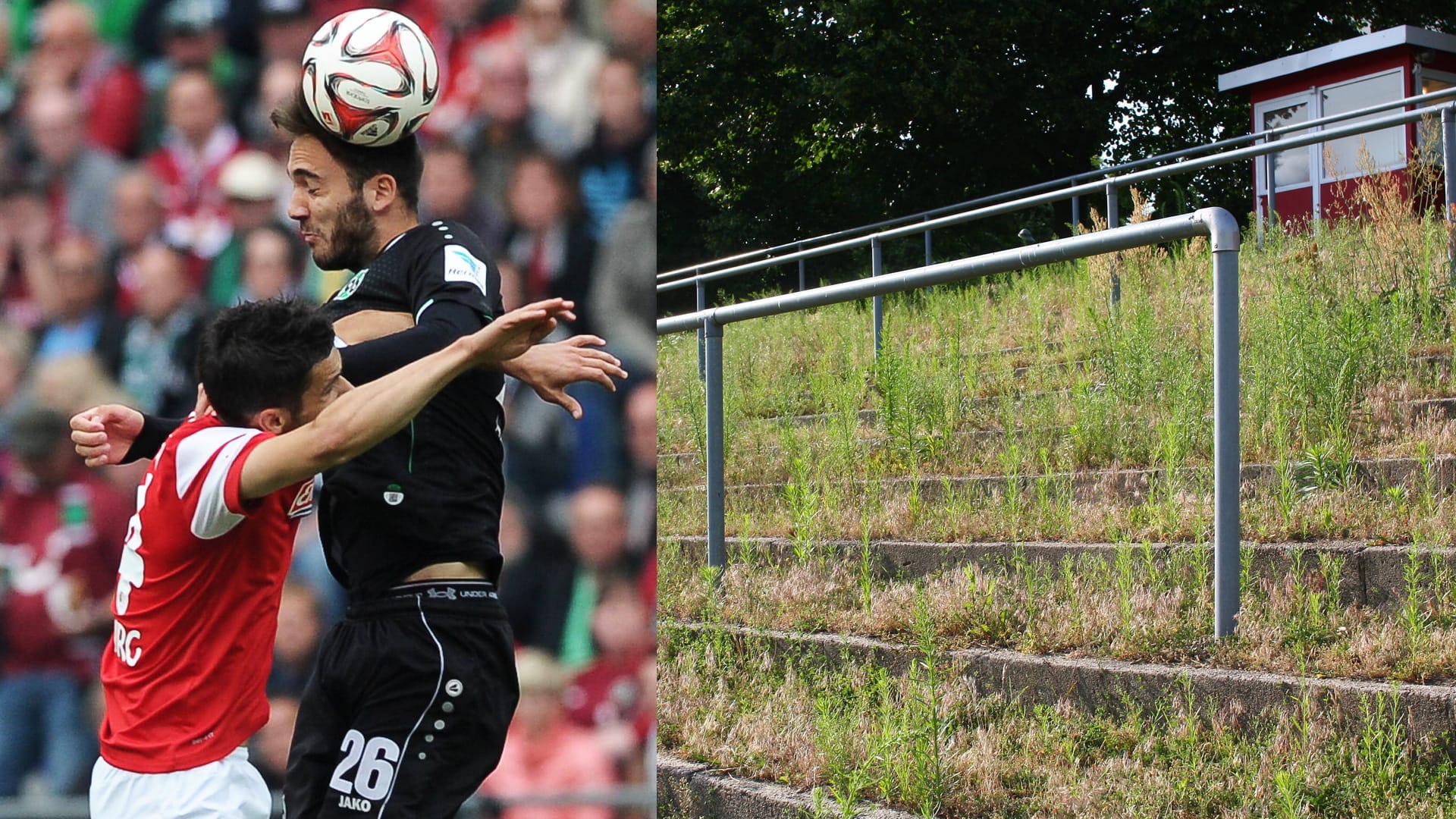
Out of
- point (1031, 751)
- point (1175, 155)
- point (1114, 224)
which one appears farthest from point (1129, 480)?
point (1175, 155)

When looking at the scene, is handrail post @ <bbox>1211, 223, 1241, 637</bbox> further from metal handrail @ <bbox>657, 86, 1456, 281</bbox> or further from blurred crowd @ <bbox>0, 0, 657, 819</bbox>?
metal handrail @ <bbox>657, 86, 1456, 281</bbox>

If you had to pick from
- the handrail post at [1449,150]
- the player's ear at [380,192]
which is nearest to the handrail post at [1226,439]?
the player's ear at [380,192]

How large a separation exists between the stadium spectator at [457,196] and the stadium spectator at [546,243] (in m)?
0.04

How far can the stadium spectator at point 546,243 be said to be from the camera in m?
3.39

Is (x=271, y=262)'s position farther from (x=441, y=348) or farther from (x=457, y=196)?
(x=441, y=348)

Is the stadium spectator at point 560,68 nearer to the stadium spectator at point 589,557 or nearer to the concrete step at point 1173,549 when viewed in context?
the stadium spectator at point 589,557

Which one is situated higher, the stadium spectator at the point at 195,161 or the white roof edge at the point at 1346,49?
the white roof edge at the point at 1346,49

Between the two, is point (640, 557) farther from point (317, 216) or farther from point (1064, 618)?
point (1064, 618)

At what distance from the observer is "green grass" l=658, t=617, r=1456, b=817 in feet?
10.9

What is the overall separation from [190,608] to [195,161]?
1144mm

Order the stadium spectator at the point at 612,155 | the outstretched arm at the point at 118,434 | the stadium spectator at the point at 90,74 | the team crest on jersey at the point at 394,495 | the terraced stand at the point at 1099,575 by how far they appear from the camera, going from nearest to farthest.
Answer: the team crest on jersey at the point at 394,495
the outstretched arm at the point at 118,434
the stadium spectator at the point at 90,74
the stadium spectator at the point at 612,155
the terraced stand at the point at 1099,575

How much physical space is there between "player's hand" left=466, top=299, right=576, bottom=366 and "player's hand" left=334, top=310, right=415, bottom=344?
1.44ft

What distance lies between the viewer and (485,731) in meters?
2.65

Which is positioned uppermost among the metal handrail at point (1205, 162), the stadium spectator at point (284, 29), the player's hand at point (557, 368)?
the metal handrail at point (1205, 162)
